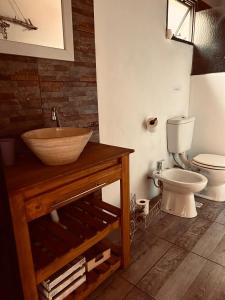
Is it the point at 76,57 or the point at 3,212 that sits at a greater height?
the point at 76,57

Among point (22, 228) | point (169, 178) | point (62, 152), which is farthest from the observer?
point (169, 178)

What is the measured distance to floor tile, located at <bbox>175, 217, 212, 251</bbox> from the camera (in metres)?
1.63

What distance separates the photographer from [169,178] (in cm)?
207

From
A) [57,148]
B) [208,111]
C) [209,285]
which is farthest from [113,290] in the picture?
[208,111]

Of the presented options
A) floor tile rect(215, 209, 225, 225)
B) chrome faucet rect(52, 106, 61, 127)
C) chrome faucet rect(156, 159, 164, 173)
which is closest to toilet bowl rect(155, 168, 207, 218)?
chrome faucet rect(156, 159, 164, 173)

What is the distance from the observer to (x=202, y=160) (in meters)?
2.28

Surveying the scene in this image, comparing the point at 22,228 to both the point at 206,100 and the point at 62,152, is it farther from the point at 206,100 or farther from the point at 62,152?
the point at 206,100

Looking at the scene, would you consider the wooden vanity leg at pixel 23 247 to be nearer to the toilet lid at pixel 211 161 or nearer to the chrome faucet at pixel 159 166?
the chrome faucet at pixel 159 166

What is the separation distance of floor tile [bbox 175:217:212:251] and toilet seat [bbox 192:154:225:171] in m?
0.54

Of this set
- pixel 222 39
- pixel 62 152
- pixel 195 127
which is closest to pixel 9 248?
pixel 62 152

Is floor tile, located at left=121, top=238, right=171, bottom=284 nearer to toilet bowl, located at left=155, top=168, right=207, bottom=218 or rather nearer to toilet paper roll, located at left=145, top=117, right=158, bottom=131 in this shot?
toilet bowl, located at left=155, top=168, right=207, bottom=218

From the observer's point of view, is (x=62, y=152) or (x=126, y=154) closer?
(x=62, y=152)

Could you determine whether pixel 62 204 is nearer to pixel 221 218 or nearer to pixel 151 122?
pixel 151 122

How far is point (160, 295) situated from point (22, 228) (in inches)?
35.9
